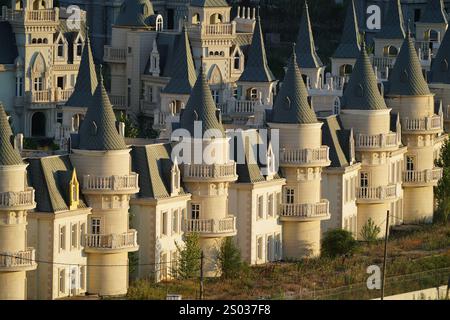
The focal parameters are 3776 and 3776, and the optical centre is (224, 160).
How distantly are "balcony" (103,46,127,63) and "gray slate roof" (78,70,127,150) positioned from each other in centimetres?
4255

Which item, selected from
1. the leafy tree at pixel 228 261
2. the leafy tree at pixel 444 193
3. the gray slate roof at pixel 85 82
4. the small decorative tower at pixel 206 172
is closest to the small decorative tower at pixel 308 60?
the leafy tree at pixel 444 193

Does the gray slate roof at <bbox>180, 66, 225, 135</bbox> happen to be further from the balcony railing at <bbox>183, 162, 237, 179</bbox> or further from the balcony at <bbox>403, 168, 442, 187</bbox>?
the balcony at <bbox>403, 168, 442, 187</bbox>

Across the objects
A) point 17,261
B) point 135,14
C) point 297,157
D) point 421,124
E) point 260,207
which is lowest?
point 17,261

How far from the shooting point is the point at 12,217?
120 m

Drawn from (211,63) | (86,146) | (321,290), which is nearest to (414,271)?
(321,290)

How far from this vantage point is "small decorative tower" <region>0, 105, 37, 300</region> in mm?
119438

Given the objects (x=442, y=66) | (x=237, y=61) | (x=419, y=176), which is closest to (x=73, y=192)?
(x=419, y=176)

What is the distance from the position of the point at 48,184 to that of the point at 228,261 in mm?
9376

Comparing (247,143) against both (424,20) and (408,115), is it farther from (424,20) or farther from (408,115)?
(424,20)

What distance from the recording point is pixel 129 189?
411 feet

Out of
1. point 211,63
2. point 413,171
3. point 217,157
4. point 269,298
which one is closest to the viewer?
point 269,298

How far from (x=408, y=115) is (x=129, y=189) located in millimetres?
Answer: 24970

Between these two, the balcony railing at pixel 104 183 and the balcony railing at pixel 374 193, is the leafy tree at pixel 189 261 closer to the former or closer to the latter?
the balcony railing at pixel 104 183

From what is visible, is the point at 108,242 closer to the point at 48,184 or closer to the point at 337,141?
the point at 48,184
